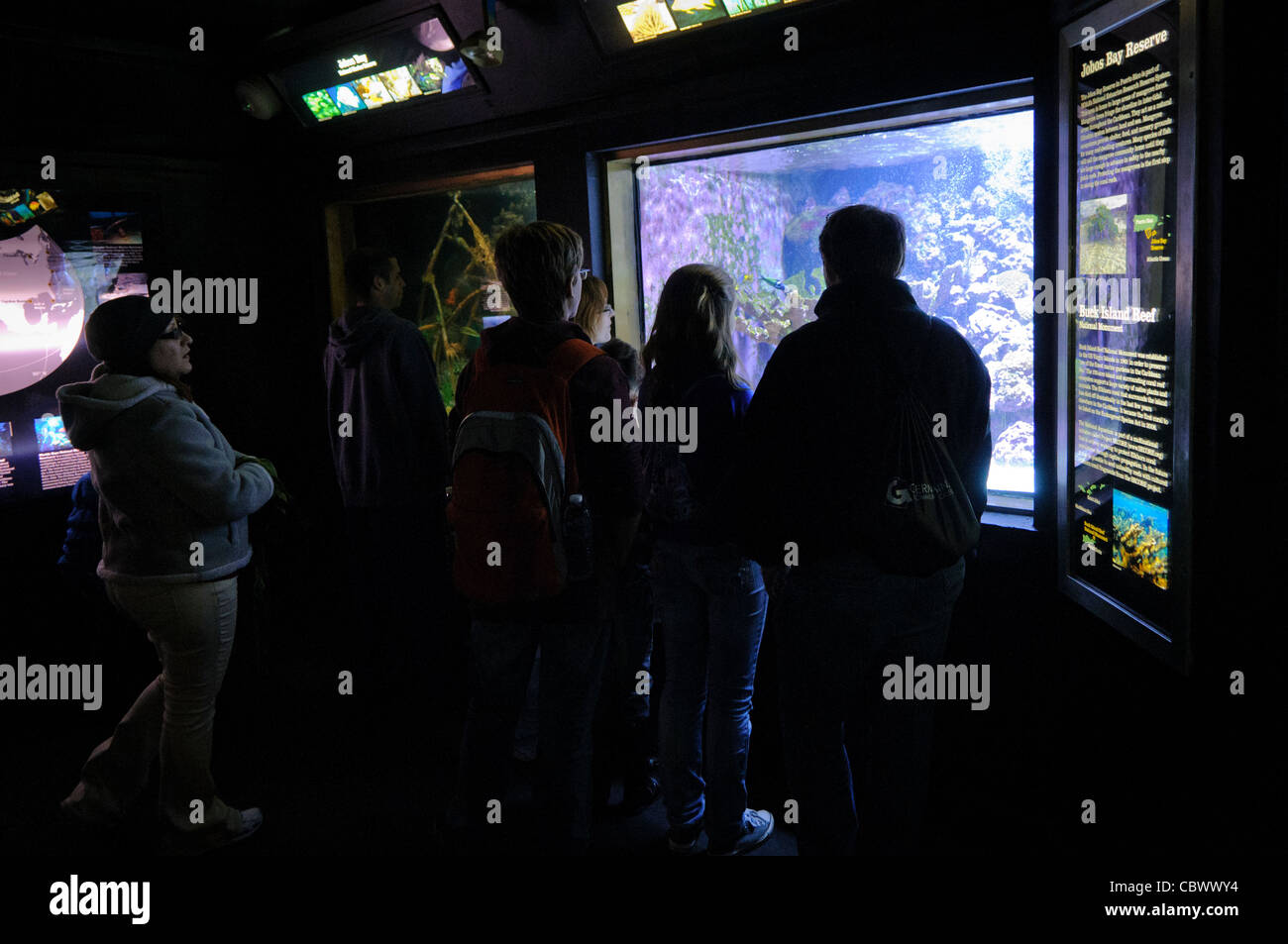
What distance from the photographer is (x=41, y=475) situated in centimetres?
416

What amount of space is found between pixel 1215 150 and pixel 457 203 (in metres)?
3.31

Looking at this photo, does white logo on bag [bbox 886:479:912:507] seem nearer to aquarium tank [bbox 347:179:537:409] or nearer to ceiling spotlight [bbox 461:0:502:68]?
ceiling spotlight [bbox 461:0:502:68]

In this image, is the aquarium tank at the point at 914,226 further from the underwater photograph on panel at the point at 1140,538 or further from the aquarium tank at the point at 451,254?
the aquarium tank at the point at 451,254

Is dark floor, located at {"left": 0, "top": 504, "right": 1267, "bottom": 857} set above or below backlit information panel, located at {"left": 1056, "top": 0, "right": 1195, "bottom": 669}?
below

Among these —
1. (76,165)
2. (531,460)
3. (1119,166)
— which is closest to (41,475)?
(76,165)

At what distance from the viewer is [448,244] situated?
14.9 feet

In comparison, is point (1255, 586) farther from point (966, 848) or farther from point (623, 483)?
point (623, 483)

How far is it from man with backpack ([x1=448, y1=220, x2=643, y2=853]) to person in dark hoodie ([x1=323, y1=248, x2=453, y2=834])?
1.07 meters

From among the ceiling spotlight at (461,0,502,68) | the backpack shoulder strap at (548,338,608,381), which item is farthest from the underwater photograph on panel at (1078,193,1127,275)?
the ceiling spotlight at (461,0,502,68)

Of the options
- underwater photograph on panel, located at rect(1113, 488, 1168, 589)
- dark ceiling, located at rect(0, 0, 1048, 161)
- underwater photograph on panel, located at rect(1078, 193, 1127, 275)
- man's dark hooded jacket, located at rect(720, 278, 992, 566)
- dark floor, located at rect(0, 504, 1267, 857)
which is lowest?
dark floor, located at rect(0, 504, 1267, 857)

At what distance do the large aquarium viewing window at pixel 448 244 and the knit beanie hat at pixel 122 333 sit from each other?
5.95ft

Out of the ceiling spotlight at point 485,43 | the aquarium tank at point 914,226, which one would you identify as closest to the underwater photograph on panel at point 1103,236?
the aquarium tank at point 914,226

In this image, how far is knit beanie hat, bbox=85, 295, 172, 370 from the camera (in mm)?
2520
